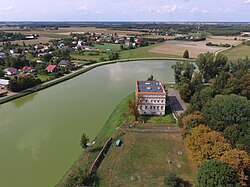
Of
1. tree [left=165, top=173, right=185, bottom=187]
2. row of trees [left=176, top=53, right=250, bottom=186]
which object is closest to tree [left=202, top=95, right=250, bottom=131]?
row of trees [left=176, top=53, right=250, bottom=186]

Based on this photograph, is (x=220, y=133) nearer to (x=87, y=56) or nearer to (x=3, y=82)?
(x=3, y=82)

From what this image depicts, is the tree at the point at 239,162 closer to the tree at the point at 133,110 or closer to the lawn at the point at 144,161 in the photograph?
the lawn at the point at 144,161

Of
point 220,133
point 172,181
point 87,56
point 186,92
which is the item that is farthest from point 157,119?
point 87,56

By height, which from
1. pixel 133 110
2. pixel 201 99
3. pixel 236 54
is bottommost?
pixel 133 110

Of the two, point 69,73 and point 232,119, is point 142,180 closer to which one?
point 232,119

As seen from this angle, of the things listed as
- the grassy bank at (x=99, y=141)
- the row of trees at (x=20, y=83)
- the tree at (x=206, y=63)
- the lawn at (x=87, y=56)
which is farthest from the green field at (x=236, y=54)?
the row of trees at (x=20, y=83)
